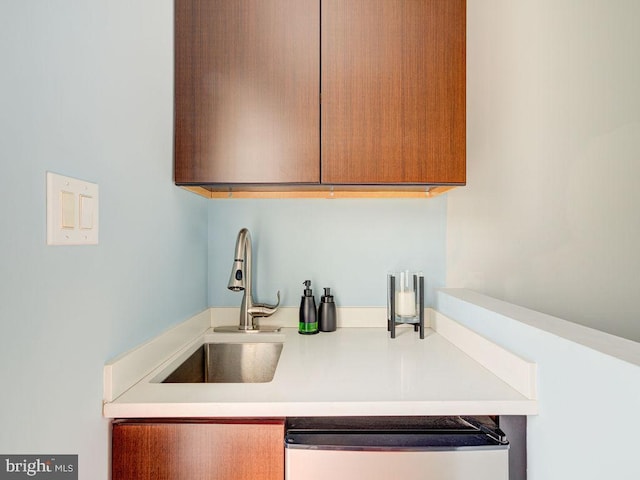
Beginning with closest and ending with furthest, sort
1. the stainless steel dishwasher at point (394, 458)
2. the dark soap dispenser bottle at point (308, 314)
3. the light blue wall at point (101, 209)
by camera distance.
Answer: the light blue wall at point (101, 209) < the stainless steel dishwasher at point (394, 458) < the dark soap dispenser bottle at point (308, 314)

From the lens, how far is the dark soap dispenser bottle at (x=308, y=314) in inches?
61.7

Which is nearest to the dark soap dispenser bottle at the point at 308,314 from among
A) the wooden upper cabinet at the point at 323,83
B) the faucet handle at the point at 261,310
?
the faucet handle at the point at 261,310

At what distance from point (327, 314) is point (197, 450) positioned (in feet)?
2.61

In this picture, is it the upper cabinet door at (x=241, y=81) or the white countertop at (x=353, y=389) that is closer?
the white countertop at (x=353, y=389)

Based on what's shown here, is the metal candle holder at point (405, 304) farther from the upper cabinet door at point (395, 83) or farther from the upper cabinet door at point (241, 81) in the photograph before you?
the upper cabinet door at point (241, 81)

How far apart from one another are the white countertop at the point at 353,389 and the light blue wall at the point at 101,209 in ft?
0.39

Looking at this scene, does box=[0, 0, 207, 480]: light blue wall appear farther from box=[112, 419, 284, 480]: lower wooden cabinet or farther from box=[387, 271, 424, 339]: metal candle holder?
box=[387, 271, 424, 339]: metal candle holder

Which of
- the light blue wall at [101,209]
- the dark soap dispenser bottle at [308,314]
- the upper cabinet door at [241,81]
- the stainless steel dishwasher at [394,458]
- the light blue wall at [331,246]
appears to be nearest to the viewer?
the light blue wall at [101,209]

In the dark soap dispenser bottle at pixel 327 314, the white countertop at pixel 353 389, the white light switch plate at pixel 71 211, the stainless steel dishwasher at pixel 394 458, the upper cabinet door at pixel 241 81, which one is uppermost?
the upper cabinet door at pixel 241 81

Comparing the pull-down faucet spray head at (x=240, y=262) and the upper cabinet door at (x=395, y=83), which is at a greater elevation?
A: the upper cabinet door at (x=395, y=83)

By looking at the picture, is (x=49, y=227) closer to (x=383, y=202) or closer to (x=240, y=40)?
(x=240, y=40)

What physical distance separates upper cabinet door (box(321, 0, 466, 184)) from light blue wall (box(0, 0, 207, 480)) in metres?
0.58

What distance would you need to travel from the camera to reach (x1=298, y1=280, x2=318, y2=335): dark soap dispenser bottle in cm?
157

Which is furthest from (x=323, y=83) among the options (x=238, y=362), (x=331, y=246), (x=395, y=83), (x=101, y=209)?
(x=238, y=362)
